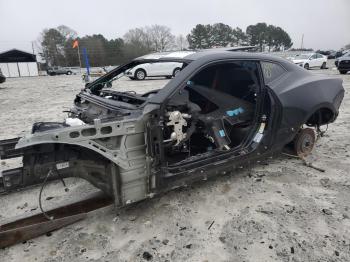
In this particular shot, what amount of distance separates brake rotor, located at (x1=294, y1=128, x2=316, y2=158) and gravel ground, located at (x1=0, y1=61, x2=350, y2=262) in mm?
344

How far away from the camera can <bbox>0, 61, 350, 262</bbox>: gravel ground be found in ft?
7.24

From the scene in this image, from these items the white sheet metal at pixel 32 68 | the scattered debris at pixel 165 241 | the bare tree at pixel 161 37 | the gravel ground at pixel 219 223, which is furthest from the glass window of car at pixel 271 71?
the bare tree at pixel 161 37

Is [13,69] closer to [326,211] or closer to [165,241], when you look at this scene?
[165,241]

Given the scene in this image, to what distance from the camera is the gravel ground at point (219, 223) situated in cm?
221

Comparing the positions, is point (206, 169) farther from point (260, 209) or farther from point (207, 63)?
point (207, 63)

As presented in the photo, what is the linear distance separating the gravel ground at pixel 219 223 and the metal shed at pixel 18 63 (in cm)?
4520

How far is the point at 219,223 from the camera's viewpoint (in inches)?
101

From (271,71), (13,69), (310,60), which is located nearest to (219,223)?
(271,71)

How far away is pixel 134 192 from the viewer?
249cm

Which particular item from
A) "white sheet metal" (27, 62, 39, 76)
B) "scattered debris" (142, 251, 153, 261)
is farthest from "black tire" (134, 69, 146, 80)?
"white sheet metal" (27, 62, 39, 76)

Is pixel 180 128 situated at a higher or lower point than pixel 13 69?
higher

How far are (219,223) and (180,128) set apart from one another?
0.98 m

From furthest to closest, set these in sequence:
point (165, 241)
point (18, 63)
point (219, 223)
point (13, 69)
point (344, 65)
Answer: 1. point (18, 63)
2. point (13, 69)
3. point (344, 65)
4. point (219, 223)
5. point (165, 241)

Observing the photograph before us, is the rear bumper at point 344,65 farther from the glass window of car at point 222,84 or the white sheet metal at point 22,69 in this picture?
the white sheet metal at point 22,69
